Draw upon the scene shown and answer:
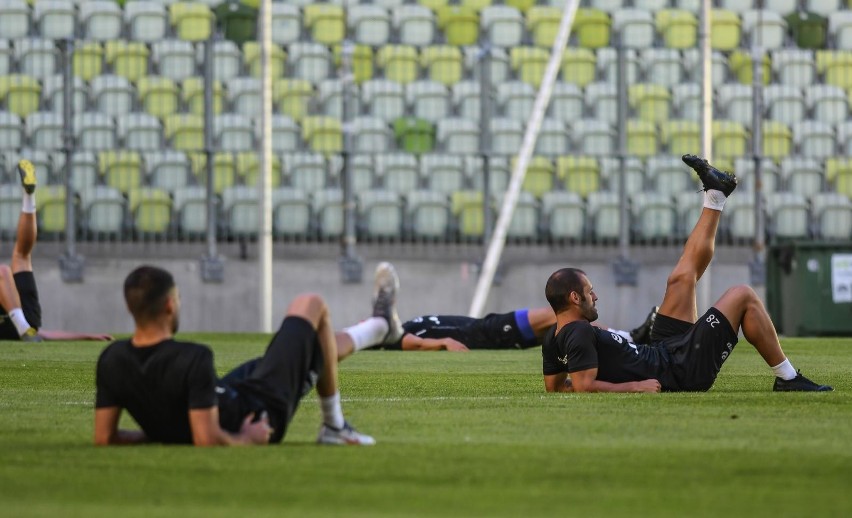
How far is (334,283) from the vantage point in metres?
22.4

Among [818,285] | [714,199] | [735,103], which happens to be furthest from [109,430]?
[735,103]

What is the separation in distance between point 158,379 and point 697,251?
4.91 m

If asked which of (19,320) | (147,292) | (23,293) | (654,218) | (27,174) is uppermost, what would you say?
(27,174)

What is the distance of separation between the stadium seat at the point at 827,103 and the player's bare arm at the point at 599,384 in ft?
51.8

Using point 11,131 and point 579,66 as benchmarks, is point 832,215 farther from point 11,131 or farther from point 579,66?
point 11,131

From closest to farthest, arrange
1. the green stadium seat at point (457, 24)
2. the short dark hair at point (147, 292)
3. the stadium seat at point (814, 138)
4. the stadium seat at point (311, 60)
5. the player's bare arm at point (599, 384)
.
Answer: the short dark hair at point (147, 292) → the player's bare arm at point (599, 384) → the stadium seat at point (311, 60) → the stadium seat at point (814, 138) → the green stadium seat at point (457, 24)

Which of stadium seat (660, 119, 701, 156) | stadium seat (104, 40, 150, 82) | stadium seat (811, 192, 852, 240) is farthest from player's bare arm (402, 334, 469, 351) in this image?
stadium seat (811, 192, 852, 240)

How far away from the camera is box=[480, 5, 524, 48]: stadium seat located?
24.8 m

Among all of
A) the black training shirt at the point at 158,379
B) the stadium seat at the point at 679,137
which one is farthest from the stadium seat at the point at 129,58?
the black training shirt at the point at 158,379

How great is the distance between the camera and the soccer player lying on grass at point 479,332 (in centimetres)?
1489

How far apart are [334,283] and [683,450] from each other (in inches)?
622

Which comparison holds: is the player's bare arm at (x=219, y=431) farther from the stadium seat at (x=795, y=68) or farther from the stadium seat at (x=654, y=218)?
the stadium seat at (x=795, y=68)

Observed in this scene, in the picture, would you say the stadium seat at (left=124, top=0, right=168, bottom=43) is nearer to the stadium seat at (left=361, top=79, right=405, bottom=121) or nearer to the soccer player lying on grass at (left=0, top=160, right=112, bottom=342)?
the stadium seat at (left=361, top=79, right=405, bottom=121)

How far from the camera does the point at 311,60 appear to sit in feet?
78.2
